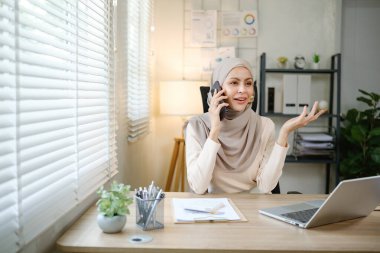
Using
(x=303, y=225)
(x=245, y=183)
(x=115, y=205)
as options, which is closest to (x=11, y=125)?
(x=115, y=205)

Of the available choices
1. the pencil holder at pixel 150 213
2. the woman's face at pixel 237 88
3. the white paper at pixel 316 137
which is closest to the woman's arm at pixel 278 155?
the woman's face at pixel 237 88

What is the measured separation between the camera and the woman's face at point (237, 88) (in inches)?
70.9

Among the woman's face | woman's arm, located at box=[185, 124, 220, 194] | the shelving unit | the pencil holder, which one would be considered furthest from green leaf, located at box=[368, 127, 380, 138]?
the pencil holder

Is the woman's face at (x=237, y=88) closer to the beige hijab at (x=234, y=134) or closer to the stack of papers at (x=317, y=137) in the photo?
the beige hijab at (x=234, y=134)

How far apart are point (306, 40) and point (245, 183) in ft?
7.04

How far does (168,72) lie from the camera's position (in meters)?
3.54

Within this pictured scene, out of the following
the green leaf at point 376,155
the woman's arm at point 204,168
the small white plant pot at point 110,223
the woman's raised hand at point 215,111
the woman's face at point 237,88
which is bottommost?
the green leaf at point 376,155

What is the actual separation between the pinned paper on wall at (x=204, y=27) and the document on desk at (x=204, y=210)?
224 centimetres

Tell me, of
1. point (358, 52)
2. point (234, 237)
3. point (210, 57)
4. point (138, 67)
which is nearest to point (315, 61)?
point (358, 52)

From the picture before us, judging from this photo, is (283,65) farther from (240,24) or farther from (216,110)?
(216,110)

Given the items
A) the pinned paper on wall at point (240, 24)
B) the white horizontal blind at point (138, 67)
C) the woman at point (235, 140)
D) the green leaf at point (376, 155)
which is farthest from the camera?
the pinned paper on wall at point (240, 24)

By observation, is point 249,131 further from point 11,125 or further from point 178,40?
point 178,40

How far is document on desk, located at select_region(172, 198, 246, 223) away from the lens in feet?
4.06

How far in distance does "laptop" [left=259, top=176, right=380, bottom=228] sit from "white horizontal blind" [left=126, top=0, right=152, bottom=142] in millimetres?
1275
